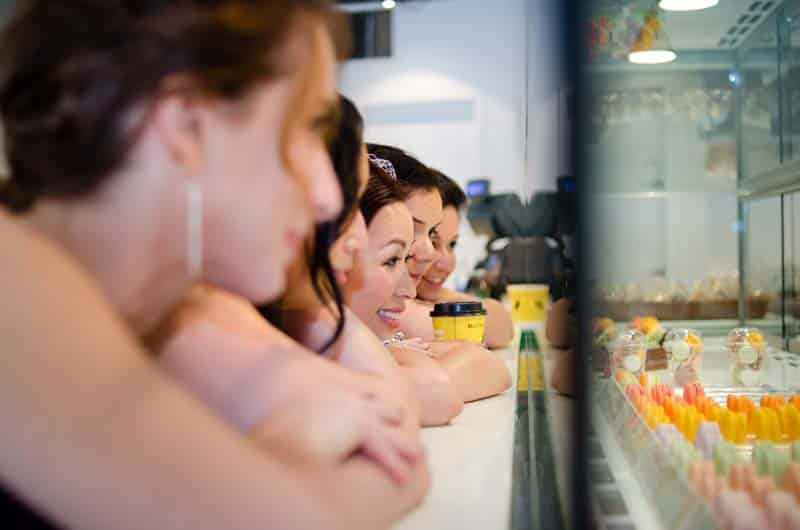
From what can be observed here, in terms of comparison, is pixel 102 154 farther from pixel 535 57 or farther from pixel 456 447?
pixel 456 447

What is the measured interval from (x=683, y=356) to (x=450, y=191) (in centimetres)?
103

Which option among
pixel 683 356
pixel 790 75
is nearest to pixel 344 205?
pixel 683 356

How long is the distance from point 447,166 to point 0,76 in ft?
1.23

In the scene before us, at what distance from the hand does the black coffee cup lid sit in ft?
2.33

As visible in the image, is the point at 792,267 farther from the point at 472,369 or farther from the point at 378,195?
the point at 378,195

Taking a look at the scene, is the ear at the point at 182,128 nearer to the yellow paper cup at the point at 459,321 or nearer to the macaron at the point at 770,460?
the macaron at the point at 770,460

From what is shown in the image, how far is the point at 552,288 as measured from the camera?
23.1 inches

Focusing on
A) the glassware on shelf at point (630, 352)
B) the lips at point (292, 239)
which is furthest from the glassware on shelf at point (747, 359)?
the lips at point (292, 239)

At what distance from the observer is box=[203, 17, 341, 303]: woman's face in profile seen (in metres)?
0.43

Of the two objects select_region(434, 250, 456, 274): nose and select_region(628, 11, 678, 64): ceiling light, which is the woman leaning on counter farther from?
select_region(628, 11, 678, 64): ceiling light

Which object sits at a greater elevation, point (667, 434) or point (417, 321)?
point (417, 321)

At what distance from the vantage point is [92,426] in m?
0.40

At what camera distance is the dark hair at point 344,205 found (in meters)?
0.60

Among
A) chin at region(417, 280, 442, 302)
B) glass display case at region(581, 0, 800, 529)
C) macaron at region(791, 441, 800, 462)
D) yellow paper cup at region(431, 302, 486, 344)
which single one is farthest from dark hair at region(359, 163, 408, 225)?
macaron at region(791, 441, 800, 462)
